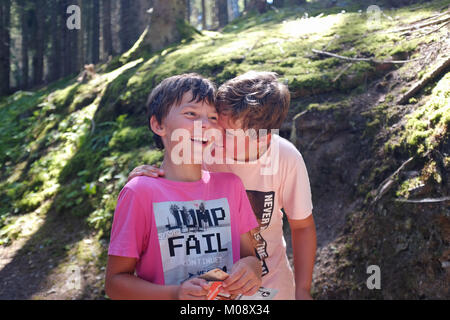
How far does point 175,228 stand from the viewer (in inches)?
81.3

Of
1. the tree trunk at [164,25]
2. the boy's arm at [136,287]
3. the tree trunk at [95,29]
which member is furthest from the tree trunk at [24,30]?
the boy's arm at [136,287]

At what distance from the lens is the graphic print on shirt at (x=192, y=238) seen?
2.03 meters

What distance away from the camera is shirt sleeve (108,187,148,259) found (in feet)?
6.33

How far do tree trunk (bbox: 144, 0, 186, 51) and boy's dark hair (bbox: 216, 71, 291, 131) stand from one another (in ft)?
24.4

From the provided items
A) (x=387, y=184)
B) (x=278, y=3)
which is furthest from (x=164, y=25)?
(x=387, y=184)

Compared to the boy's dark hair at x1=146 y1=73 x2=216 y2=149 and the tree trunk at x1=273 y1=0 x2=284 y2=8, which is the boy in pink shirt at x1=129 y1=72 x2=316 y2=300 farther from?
the tree trunk at x1=273 y1=0 x2=284 y2=8

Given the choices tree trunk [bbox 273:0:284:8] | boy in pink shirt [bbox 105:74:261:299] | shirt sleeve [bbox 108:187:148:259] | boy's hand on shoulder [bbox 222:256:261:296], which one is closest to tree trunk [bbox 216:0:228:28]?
tree trunk [bbox 273:0:284:8]

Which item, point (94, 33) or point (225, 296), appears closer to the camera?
point (225, 296)

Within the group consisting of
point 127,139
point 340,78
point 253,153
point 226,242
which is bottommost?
point 127,139

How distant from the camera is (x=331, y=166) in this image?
14.6ft

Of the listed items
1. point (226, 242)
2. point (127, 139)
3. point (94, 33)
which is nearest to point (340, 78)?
point (127, 139)

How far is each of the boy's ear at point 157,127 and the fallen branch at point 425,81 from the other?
2.96 metres

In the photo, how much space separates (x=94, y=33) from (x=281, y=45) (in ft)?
64.1
